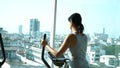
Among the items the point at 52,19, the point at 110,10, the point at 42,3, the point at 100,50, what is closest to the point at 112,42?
the point at 100,50

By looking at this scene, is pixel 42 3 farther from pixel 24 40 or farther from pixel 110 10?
pixel 110 10

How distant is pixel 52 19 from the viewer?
432 centimetres

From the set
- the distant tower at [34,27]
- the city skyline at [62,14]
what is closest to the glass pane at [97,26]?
the city skyline at [62,14]

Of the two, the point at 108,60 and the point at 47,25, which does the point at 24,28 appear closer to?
the point at 47,25

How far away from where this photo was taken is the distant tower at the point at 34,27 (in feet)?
13.8

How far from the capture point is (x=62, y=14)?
4.34 m

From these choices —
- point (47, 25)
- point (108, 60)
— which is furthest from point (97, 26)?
point (47, 25)

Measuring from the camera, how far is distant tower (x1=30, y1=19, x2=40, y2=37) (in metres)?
4.20

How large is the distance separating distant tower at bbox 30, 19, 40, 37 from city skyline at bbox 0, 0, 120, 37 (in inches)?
2.3

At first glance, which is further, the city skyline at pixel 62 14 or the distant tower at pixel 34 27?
the distant tower at pixel 34 27

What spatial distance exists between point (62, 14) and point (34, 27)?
0.54 metres

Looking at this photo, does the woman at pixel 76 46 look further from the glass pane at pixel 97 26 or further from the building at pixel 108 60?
the building at pixel 108 60

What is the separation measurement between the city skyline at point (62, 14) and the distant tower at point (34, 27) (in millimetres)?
59

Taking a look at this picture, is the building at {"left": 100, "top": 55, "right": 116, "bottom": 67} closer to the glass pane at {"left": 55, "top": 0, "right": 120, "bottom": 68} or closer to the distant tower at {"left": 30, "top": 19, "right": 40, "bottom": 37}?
the glass pane at {"left": 55, "top": 0, "right": 120, "bottom": 68}
